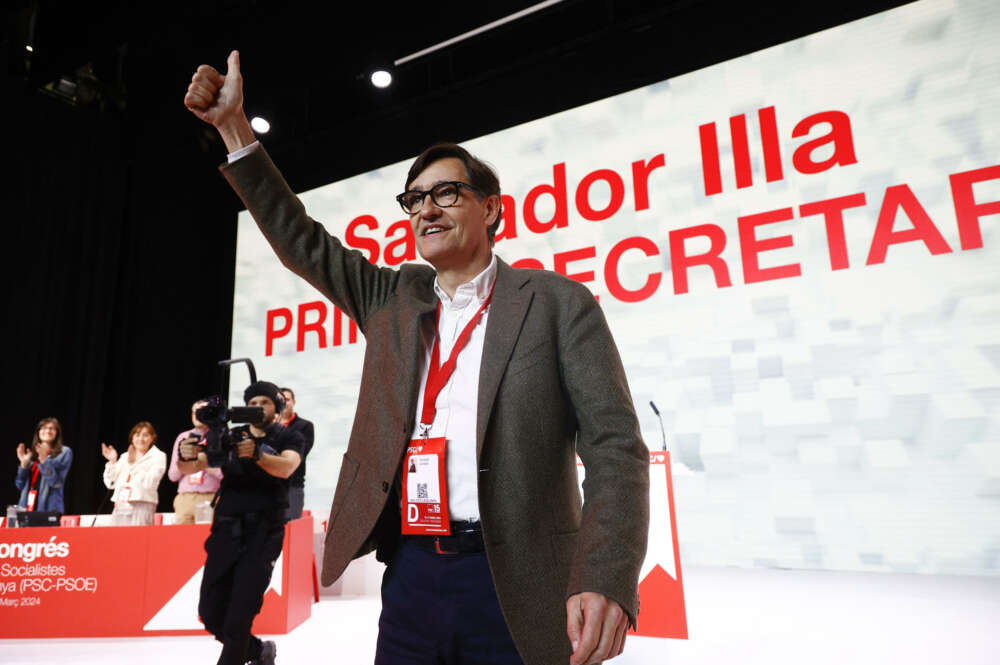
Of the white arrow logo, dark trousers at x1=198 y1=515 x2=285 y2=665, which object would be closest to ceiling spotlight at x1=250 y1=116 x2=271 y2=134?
the white arrow logo

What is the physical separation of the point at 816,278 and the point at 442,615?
423cm

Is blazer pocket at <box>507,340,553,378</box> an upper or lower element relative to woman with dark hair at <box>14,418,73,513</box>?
upper

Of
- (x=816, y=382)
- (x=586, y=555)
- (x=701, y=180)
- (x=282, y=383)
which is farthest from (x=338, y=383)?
(x=586, y=555)

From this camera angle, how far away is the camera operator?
255 centimetres

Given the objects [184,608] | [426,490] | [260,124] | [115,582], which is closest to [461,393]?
[426,490]

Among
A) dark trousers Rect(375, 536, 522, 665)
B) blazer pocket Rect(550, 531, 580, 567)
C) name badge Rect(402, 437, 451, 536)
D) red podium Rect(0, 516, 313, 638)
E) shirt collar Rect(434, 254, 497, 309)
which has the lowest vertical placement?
red podium Rect(0, 516, 313, 638)

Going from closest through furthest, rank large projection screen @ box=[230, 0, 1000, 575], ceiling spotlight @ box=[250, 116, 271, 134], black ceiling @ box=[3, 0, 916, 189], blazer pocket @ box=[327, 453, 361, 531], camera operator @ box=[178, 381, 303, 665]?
blazer pocket @ box=[327, 453, 361, 531], camera operator @ box=[178, 381, 303, 665], large projection screen @ box=[230, 0, 1000, 575], black ceiling @ box=[3, 0, 916, 189], ceiling spotlight @ box=[250, 116, 271, 134]

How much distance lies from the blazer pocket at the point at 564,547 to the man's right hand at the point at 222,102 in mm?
820

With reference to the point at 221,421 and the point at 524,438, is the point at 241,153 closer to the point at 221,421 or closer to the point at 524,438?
the point at 524,438

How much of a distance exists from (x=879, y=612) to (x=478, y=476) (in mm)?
3309

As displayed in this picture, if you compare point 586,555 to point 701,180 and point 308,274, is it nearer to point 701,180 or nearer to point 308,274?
point 308,274

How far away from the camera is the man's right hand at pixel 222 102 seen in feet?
3.42

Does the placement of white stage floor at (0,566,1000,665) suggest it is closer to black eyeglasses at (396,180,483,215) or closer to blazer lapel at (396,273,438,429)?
blazer lapel at (396,273,438,429)

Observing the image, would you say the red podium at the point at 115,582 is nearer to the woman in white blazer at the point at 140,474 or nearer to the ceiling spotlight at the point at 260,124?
the woman in white blazer at the point at 140,474
